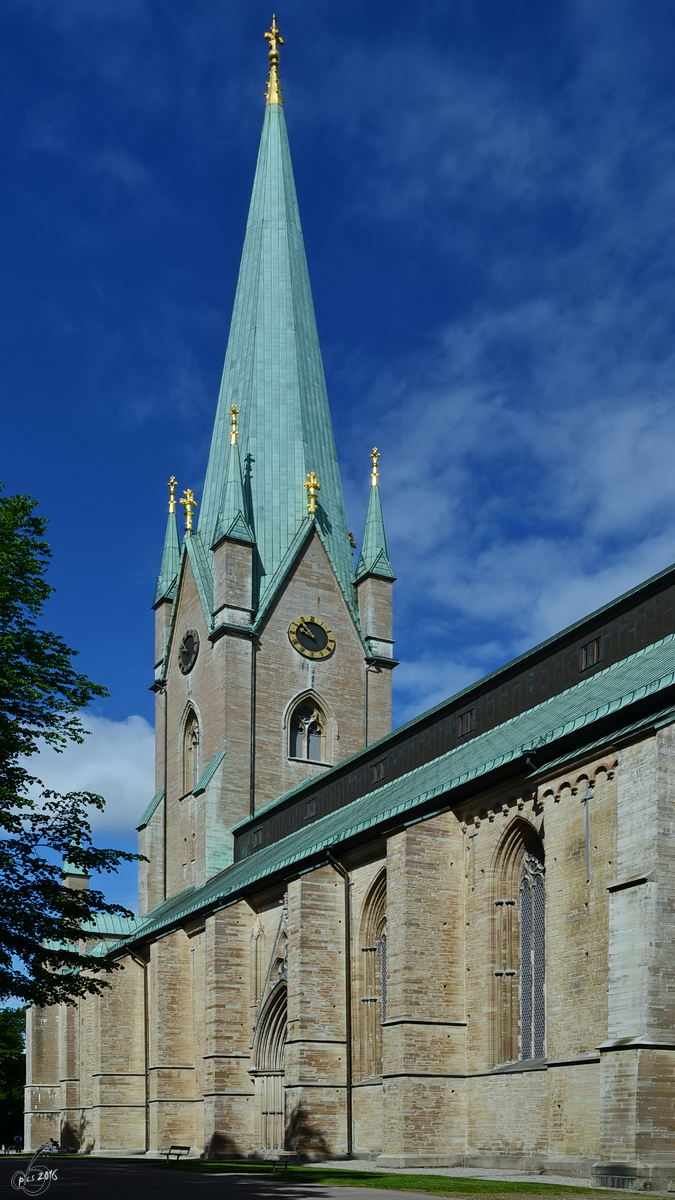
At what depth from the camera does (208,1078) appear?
37.3 meters

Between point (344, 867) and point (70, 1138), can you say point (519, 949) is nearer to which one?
point (344, 867)

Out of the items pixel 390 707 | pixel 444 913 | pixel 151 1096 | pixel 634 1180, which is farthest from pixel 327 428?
pixel 634 1180

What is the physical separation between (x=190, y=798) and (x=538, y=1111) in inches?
1089

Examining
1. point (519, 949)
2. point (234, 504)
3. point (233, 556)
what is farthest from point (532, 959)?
point (234, 504)

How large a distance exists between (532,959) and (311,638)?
25.6 meters

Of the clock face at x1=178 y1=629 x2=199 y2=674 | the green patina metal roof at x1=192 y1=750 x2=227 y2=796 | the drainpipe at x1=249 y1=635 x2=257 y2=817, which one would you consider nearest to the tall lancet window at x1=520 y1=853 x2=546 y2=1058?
the drainpipe at x1=249 y1=635 x2=257 y2=817

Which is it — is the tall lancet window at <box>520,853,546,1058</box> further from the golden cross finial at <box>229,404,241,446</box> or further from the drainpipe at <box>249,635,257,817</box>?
the golden cross finial at <box>229,404,241,446</box>

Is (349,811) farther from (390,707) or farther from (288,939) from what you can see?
(390,707)

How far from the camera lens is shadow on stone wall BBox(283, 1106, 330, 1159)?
101ft

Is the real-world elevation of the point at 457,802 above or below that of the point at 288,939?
above

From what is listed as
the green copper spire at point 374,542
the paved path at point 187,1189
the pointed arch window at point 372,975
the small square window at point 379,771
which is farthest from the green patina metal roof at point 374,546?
the paved path at point 187,1189

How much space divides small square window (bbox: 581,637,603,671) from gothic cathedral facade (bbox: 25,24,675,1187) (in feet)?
0.29

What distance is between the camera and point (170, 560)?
5756 cm

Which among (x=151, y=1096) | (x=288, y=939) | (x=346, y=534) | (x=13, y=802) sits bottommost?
(x=151, y=1096)
